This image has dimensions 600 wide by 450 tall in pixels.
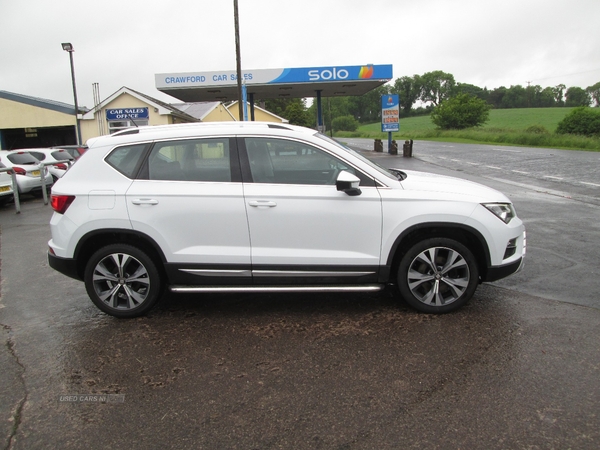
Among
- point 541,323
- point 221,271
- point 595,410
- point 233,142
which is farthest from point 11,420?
point 541,323

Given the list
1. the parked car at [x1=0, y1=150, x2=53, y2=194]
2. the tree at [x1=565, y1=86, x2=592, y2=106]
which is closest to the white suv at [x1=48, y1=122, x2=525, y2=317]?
the parked car at [x1=0, y1=150, x2=53, y2=194]

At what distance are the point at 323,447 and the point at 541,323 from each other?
2.58 meters

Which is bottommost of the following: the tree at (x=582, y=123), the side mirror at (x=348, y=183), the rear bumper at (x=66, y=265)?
the rear bumper at (x=66, y=265)

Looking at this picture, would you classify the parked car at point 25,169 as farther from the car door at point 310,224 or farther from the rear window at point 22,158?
the car door at point 310,224

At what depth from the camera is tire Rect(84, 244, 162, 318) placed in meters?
4.49

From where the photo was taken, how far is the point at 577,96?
366ft

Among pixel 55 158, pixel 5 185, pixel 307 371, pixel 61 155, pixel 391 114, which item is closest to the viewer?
pixel 307 371

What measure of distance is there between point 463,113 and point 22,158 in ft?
220

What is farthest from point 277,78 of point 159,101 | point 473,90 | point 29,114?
point 473,90

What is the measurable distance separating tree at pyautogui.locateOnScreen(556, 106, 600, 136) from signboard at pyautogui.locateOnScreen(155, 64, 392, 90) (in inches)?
1065

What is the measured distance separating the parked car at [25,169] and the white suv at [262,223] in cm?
1072

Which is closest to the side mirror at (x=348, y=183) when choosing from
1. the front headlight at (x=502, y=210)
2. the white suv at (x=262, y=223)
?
the white suv at (x=262, y=223)

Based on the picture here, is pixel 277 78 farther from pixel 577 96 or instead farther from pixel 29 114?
pixel 577 96

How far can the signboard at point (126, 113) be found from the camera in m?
24.1
